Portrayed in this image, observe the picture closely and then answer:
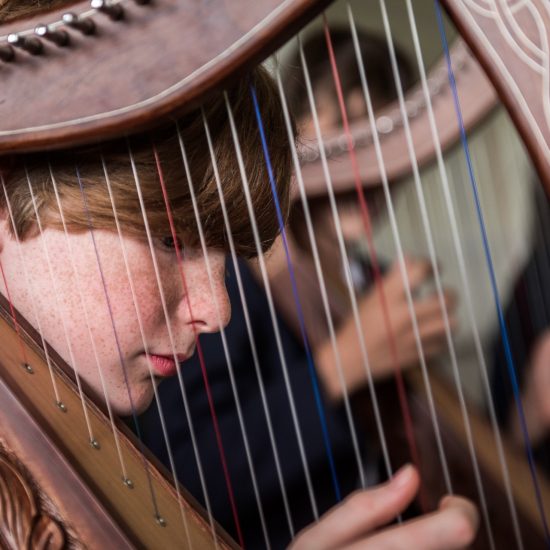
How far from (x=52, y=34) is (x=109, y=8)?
52 mm

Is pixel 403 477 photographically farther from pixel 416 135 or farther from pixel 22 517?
pixel 416 135

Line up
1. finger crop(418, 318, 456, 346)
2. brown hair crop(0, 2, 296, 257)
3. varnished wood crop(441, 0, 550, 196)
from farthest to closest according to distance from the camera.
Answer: finger crop(418, 318, 456, 346) < brown hair crop(0, 2, 296, 257) < varnished wood crop(441, 0, 550, 196)

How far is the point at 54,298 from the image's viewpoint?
767mm

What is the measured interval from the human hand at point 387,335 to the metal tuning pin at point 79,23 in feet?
2.71

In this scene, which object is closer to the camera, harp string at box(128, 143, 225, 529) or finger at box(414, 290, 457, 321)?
harp string at box(128, 143, 225, 529)

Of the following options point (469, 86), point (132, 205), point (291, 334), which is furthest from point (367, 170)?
point (132, 205)

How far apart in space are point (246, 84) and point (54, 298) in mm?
255

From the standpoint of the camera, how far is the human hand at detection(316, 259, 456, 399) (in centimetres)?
139

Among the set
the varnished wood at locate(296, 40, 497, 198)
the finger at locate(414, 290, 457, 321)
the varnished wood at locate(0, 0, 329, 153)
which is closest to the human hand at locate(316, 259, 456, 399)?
the finger at locate(414, 290, 457, 321)

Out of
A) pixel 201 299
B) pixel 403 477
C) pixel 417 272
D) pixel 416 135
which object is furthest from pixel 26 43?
pixel 417 272

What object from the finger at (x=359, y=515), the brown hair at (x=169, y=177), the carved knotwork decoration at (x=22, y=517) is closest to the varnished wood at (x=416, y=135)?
the brown hair at (x=169, y=177)

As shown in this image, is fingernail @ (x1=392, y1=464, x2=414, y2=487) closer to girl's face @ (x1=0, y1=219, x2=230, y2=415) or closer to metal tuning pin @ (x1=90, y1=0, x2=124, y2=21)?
girl's face @ (x1=0, y1=219, x2=230, y2=415)

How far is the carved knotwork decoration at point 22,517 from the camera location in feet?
2.24

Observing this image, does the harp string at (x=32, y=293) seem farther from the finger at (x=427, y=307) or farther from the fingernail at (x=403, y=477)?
the finger at (x=427, y=307)
